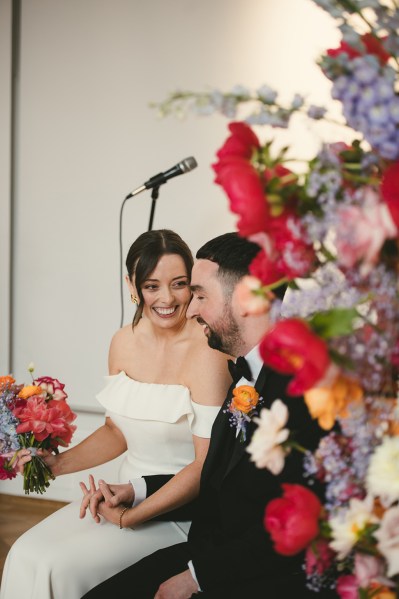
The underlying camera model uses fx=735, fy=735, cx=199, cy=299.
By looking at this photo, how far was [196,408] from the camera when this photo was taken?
229 centimetres

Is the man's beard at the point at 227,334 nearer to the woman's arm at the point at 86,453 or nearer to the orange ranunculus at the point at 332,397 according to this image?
the woman's arm at the point at 86,453

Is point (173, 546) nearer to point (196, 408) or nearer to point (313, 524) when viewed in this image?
point (196, 408)

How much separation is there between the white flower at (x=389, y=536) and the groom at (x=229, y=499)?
2.90ft

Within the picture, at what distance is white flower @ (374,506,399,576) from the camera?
29.0 inches

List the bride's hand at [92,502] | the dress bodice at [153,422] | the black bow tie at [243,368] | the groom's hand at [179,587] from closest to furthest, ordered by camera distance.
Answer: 1. the groom's hand at [179,587]
2. the black bow tie at [243,368]
3. the bride's hand at [92,502]
4. the dress bodice at [153,422]

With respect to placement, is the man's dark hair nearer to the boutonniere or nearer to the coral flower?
the boutonniere

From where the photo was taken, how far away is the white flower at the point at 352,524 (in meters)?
0.77

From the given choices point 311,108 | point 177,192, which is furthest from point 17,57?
point 311,108

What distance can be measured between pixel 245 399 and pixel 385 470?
100cm

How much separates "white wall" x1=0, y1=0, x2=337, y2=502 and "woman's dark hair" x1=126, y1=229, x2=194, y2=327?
171 cm

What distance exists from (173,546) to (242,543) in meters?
0.39

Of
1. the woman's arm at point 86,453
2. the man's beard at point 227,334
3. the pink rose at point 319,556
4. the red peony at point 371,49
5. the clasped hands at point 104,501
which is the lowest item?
the clasped hands at point 104,501

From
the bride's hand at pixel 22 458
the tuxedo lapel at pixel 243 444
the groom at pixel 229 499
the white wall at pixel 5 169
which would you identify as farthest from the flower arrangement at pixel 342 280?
the white wall at pixel 5 169

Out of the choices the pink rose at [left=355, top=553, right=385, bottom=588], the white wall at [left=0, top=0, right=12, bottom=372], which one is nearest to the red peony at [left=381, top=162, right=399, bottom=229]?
the pink rose at [left=355, top=553, right=385, bottom=588]
